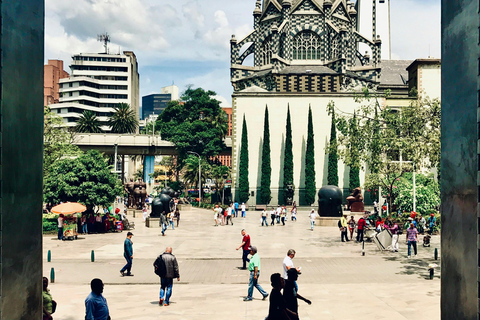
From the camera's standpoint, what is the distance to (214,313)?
13211mm

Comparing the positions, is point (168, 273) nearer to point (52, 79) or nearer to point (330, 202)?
point (330, 202)

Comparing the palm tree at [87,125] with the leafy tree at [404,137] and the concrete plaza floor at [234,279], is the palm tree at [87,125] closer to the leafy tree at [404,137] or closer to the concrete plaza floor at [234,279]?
the concrete plaza floor at [234,279]

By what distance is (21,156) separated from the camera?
279 inches

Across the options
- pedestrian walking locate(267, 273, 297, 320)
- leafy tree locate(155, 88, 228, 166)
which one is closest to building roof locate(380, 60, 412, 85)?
leafy tree locate(155, 88, 228, 166)

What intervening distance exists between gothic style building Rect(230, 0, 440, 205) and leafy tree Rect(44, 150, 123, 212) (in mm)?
29664

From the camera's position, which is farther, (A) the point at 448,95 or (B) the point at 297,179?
(B) the point at 297,179

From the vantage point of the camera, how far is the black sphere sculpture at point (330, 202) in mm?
38594

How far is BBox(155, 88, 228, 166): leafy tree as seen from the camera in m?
74.1

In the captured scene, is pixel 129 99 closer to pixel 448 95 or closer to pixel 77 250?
pixel 77 250

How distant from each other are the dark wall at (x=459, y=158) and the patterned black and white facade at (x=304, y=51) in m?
61.9

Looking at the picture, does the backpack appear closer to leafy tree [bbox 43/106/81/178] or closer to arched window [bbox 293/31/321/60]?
leafy tree [bbox 43/106/81/178]

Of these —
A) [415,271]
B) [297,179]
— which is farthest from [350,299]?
[297,179]

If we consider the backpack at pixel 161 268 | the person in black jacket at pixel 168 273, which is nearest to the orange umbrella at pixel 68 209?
the person in black jacket at pixel 168 273

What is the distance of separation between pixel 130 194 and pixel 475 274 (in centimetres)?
5145
